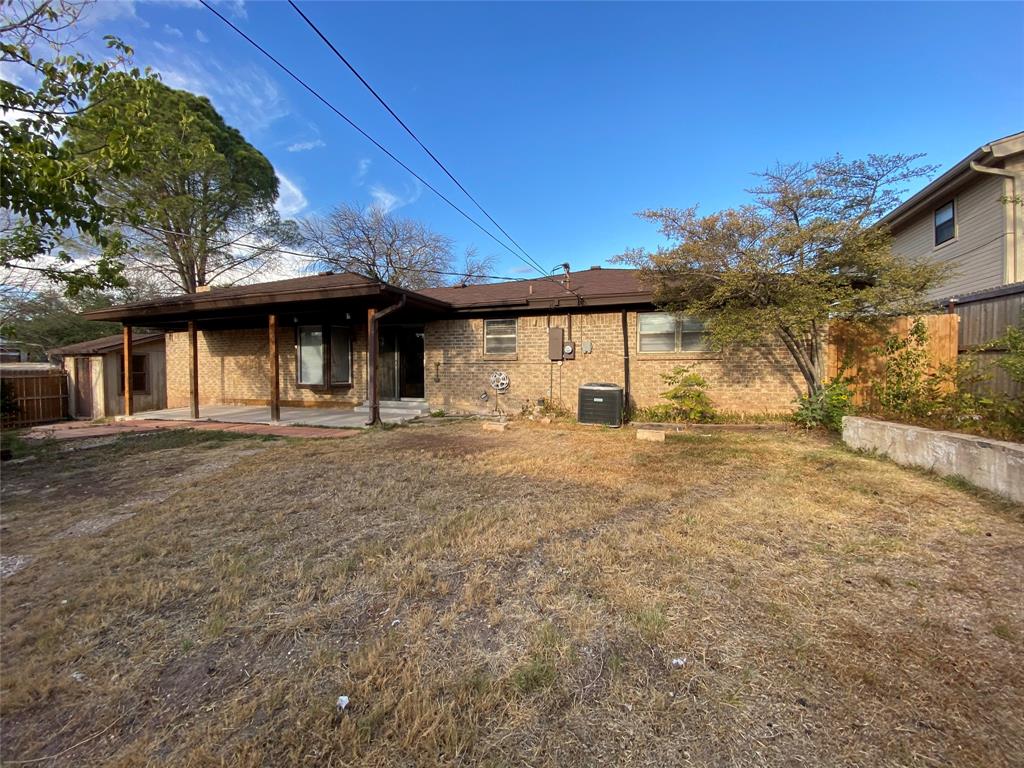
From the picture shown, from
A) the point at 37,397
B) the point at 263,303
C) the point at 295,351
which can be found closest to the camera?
the point at 263,303

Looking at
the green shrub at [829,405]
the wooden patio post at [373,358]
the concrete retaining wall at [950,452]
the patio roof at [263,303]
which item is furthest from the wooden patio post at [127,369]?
the concrete retaining wall at [950,452]

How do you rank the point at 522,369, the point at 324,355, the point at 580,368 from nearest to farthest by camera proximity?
the point at 580,368, the point at 522,369, the point at 324,355

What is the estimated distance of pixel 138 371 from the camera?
549 inches

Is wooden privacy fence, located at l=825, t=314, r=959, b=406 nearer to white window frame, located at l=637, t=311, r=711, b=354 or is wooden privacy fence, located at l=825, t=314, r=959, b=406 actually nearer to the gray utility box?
white window frame, located at l=637, t=311, r=711, b=354

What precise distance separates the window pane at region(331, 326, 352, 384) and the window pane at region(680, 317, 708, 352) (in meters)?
8.55

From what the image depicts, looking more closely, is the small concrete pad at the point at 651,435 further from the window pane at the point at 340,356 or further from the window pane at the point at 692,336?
the window pane at the point at 340,356

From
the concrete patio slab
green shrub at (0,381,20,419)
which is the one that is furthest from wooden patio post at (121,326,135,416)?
green shrub at (0,381,20,419)

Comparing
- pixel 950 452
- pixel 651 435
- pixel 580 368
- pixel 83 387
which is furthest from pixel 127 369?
pixel 950 452

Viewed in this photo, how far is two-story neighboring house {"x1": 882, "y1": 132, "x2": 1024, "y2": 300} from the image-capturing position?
328 inches

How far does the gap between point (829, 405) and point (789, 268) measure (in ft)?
8.21

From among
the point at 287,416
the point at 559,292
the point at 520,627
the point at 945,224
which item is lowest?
the point at 520,627

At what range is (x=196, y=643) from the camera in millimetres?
2125

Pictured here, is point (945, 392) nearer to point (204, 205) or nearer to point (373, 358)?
point (373, 358)

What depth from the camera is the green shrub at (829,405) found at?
733 cm
